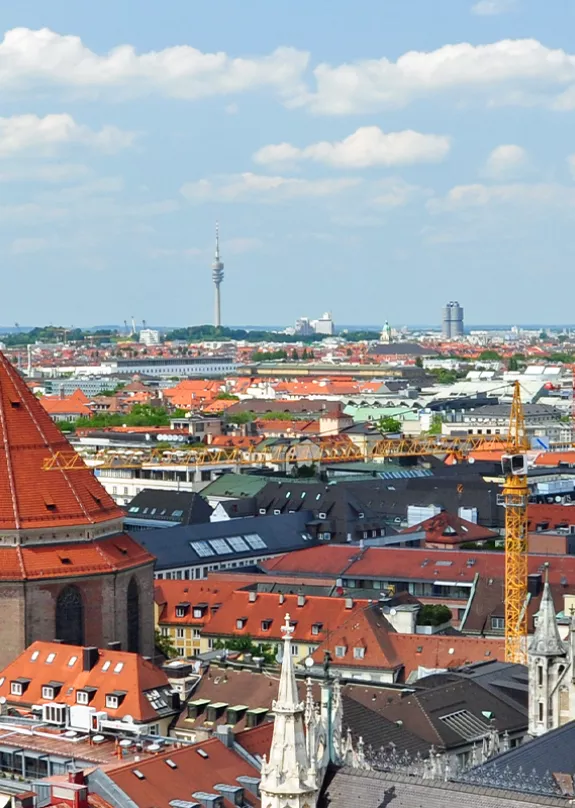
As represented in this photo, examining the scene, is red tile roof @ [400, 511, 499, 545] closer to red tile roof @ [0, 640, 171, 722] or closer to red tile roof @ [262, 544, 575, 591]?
red tile roof @ [262, 544, 575, 591]

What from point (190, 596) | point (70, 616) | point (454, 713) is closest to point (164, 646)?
point (190, 596)

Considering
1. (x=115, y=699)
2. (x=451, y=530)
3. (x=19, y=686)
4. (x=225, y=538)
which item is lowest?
(x=451, y=530)

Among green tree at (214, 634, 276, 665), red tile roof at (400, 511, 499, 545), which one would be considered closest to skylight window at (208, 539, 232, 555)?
red tile roof at (400, 511, 499, 545)

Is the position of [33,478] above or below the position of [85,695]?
above

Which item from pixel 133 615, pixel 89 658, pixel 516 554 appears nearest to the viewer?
pixel 89 658

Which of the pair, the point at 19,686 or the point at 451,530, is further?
the point at 451,530

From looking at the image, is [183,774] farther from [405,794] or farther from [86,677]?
[405,794]

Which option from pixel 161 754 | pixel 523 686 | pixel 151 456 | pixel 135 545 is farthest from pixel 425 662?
pixel 151 456
